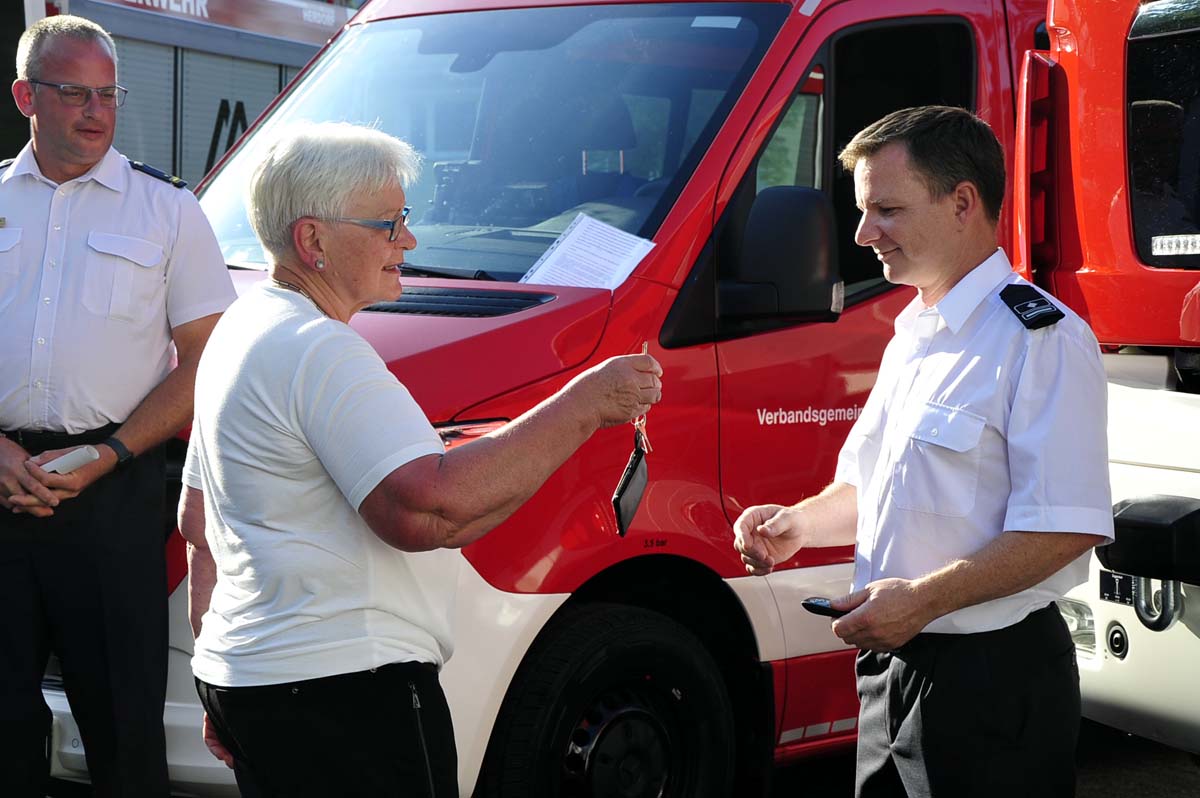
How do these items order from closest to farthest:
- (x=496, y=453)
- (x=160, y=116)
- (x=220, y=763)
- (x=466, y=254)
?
1. (x=496, y=453)
2. (x=220, y=763)
3. (x=466, y=254)
4. (x=160, y=116)

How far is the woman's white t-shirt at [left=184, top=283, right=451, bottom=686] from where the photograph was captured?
2.30 metres

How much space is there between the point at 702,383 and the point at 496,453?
1552 mm

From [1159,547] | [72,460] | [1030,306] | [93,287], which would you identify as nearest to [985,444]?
[1030,306]

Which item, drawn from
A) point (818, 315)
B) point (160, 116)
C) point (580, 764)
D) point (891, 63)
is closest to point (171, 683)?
point (580, 764)

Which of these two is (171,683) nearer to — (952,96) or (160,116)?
(952,96)

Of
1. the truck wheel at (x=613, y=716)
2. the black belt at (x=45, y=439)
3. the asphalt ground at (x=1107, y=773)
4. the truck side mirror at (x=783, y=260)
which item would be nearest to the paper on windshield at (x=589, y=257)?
the truck side mirror at (x=783, y=260)

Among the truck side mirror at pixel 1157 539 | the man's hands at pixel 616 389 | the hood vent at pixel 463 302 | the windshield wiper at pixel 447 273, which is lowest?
the truck side mirror at pixel 1157 539

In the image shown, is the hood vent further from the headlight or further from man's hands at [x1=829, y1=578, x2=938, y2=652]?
the headlight

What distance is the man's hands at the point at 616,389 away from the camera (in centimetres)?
241

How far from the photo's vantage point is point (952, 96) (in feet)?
15.0

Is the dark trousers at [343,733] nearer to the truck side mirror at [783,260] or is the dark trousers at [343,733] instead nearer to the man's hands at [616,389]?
the man's hands at [616,389]

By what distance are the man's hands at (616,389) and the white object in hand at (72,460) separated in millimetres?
1577

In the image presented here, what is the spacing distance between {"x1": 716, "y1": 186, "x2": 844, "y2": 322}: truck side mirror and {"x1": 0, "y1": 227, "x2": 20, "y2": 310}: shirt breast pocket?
169 cm

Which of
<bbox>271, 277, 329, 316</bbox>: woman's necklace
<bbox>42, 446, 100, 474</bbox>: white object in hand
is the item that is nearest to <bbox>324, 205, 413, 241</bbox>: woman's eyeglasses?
<bbox>271, 277, 329, 316</bbox>: woman's necklace
